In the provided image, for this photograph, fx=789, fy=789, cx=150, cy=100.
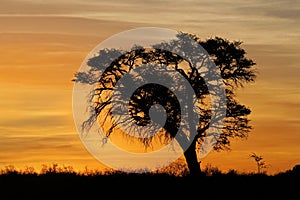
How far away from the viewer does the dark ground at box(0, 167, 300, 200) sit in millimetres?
33031

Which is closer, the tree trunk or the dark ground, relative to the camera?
the dark ground

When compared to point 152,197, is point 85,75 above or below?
above

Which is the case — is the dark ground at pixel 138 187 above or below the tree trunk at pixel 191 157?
below

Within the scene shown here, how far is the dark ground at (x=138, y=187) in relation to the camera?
108 ft

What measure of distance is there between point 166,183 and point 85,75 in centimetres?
2508

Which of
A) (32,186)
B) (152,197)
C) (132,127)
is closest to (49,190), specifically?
(32,186)

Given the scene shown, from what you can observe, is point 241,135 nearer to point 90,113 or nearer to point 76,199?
point 90,113

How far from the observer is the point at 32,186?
34.4 meters

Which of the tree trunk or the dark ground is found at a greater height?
the tree trunk

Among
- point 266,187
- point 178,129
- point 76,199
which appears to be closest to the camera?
point 76,199

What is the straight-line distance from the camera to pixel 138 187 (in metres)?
34.8

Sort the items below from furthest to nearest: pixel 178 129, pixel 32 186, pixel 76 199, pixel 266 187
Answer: pixel 178 129, pixel 266 187, pixel 32 186, pixel 76 199

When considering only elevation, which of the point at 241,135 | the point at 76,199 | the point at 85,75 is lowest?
the point at 76,199

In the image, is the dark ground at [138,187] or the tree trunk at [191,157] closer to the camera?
the dark ground at [138,187]
